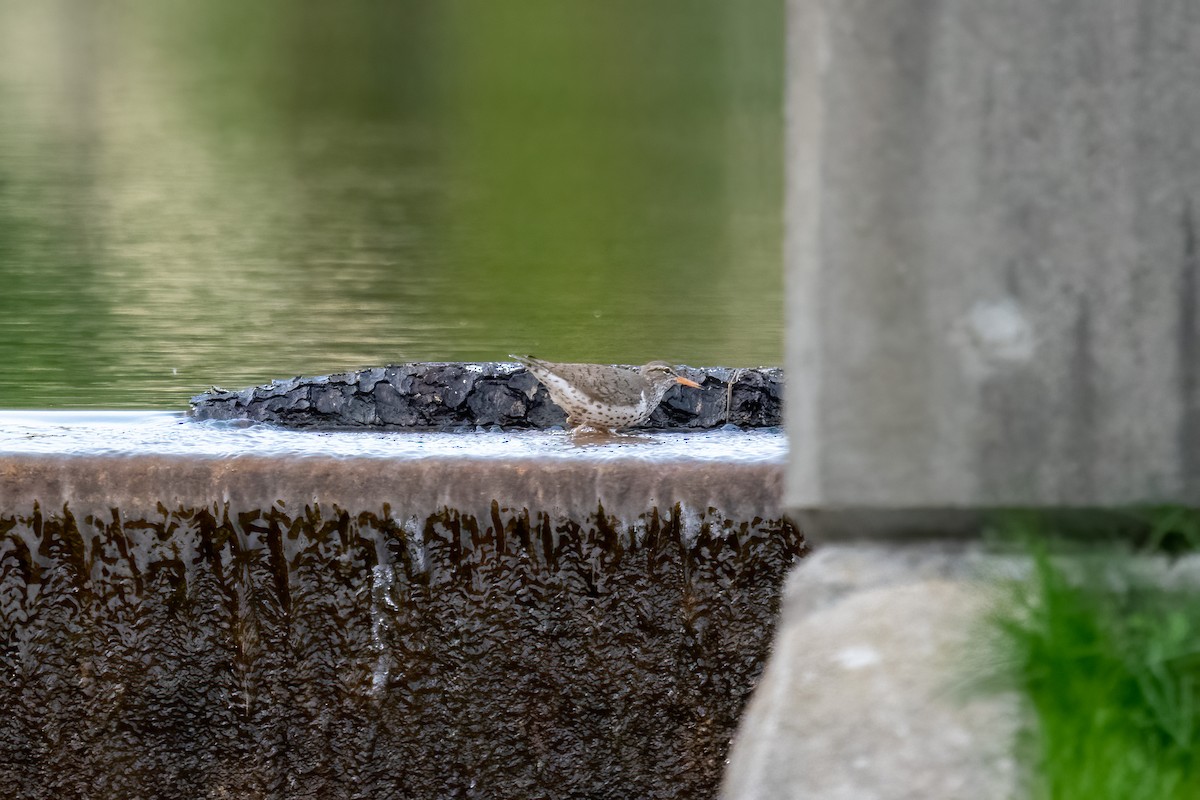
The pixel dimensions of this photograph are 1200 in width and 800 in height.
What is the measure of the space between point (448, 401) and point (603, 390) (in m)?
0.68

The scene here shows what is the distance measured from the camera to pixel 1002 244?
3363 millimetres

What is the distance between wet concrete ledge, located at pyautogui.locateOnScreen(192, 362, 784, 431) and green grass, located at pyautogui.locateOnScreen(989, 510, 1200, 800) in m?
3.74

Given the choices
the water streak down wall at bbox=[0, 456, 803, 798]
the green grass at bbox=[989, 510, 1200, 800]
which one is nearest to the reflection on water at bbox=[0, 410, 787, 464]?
the water streak down wall at bbox=[0, 456, 803, 798]

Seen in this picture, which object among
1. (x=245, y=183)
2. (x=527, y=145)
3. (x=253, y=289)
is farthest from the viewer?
(x=527, y=145)

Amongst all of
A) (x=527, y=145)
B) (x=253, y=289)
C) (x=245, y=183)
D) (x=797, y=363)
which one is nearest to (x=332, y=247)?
(x=253, y=289)

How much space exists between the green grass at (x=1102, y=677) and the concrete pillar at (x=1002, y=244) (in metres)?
0.22

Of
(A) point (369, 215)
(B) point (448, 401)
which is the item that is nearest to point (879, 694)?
(B) point (448, 401)

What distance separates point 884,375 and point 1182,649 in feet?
2.26

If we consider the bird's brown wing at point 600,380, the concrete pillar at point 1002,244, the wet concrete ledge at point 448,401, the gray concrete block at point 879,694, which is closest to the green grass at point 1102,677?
the gray concrete block at point 879,694

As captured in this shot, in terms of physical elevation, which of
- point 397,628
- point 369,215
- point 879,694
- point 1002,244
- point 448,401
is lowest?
point 397,628

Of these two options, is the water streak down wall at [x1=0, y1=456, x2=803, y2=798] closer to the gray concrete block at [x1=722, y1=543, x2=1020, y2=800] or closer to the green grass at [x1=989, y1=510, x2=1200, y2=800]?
the gray concrete block at [x1=722, y1=543, x2=1020, y2=800]

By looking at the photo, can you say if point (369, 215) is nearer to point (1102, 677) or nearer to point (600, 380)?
point (600, 380)

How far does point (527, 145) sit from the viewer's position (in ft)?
86.7

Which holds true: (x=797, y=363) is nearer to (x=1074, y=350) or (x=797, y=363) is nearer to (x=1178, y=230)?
(x=1074, y=350)
